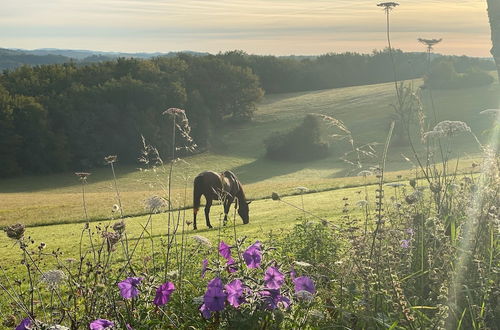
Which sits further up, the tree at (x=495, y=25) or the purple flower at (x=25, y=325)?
the tree at (x=495, y=25)

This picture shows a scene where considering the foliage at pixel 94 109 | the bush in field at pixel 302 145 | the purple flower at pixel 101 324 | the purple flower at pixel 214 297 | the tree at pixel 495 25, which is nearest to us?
the purple flower at pixel 101 324

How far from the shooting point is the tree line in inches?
2286

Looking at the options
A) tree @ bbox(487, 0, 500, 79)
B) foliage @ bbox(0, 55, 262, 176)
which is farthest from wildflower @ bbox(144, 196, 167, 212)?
foliage @ bbox(0, 55, 262, 176)

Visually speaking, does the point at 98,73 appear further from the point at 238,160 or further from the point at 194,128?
the point at 238,160

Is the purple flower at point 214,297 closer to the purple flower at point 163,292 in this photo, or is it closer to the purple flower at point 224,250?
the purple flower at point 163,292

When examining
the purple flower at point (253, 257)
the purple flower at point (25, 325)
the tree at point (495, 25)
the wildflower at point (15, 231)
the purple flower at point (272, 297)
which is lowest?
the purple flower at point (25, 325)

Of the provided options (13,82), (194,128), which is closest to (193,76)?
(194,128)

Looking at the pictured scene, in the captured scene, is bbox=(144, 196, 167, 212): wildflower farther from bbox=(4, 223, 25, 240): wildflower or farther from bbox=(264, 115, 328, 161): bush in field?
bbox=(264, 115, 328, 161): bush in field

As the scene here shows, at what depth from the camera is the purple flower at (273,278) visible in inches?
151

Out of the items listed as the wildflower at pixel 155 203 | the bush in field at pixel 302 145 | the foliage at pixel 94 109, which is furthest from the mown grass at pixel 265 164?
the wildflower at pixel 155 203

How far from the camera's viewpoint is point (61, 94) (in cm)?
6234

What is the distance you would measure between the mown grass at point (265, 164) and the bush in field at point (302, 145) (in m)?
1.82

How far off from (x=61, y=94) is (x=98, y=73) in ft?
31.2

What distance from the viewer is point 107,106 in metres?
63.2
